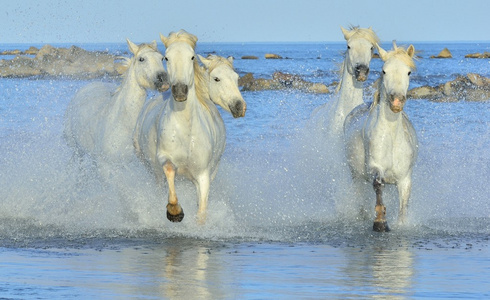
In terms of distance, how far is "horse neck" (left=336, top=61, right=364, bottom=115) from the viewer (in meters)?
11.1

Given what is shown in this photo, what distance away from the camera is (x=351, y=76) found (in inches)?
436

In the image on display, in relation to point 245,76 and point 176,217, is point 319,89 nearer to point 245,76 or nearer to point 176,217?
point 245,76

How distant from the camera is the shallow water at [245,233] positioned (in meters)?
6.45

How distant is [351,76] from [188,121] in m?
3.00

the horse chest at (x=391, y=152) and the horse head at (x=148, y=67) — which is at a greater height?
the horse head at (x=148, y=67)

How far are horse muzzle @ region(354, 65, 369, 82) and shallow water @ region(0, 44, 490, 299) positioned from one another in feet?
2.35

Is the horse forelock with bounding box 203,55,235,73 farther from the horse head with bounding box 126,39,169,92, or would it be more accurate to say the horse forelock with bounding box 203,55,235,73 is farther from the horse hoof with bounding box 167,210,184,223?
the horse hoof with bounding box 167,210,184,223

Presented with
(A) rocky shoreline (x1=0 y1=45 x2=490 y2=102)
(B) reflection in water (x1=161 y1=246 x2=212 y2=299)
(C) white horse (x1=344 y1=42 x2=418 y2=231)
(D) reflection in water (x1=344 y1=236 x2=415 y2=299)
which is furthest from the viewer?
(A) rocky shoreline (x1=0 y1=45 x2=490 y2=102)

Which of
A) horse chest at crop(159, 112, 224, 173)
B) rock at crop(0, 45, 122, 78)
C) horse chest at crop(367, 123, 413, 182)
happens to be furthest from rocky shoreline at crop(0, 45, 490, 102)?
horse chest at crop(367, 123, 413, 182)

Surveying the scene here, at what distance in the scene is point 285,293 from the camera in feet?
20.2

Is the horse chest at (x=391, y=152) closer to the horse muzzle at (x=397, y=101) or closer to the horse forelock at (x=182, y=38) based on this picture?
the horse muzzle at (x=397, y=101)

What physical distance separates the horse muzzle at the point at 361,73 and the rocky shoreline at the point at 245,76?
2611 mm

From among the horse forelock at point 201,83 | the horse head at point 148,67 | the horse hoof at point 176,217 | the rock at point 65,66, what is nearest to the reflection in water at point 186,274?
the horse hoof at point 176,217

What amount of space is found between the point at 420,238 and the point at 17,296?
4.10 meters
